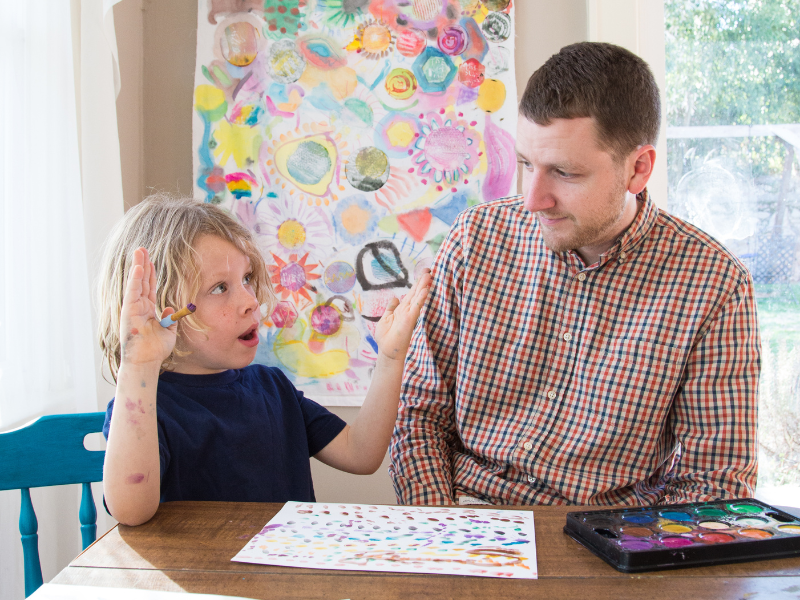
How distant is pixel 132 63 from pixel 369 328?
3.71 ft

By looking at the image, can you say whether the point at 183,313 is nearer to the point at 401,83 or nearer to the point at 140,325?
the point at 140,325

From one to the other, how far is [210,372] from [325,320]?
1047 millimetres

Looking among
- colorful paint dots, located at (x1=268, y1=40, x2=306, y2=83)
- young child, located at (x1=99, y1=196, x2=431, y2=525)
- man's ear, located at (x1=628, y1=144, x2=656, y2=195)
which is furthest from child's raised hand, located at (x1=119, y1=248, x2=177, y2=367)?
colorful paint dots, located at (x1=268, y1=40, x2=306, y2=83)

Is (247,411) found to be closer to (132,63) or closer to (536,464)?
(536,464)

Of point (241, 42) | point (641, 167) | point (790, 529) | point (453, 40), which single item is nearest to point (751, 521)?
point (790, 529)

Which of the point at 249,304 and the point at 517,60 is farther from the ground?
the point at 517,60

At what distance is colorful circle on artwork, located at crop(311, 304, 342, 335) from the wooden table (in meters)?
1.38

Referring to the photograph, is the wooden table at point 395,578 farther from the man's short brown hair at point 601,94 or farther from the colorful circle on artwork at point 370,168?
the colorful circle on artwork at point 370,168

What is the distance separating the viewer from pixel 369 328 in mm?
2139

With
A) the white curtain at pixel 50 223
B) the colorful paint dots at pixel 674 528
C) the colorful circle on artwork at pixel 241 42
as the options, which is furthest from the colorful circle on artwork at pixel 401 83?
the colorful paint dots at pixel 674 528

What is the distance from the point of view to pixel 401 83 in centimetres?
208

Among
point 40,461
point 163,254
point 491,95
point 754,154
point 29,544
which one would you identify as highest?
point 491,95

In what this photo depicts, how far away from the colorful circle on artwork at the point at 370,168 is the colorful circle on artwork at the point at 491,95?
0.34 metres

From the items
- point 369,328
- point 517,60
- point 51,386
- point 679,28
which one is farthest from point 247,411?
point 679,28
